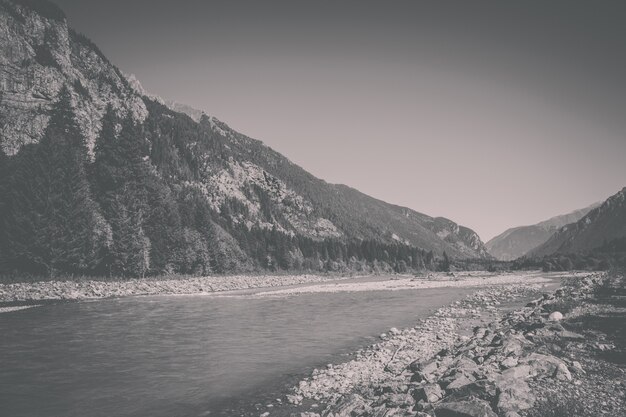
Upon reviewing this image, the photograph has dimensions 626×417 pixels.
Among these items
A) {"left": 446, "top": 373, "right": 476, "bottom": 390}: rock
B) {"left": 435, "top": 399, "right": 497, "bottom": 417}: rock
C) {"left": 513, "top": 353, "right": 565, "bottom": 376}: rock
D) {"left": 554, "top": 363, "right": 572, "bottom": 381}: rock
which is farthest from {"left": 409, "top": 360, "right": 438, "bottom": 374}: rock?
{"left": 435, "top": 399, "right": 497, "bottom": 417}: rock

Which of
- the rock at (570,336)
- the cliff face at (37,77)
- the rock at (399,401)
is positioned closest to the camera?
the rock at (399,401)

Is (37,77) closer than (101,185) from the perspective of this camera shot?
No

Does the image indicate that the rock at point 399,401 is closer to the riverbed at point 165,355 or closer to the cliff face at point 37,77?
the riverbed at point 165,355

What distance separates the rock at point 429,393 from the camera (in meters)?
8.59

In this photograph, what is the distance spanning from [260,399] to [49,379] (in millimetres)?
7979

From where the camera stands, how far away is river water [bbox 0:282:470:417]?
1098 cm

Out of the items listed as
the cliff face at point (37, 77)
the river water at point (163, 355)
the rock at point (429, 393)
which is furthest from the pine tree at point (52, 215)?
the rock at point (429, 393)

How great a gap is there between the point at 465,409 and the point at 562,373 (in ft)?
12.1

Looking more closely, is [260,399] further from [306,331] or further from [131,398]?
[306,331]

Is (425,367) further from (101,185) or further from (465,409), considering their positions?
(101,185)

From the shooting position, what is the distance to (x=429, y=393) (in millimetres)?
8727

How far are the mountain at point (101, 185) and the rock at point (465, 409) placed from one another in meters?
48.6

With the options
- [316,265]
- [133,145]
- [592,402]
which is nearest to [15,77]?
[133,145]

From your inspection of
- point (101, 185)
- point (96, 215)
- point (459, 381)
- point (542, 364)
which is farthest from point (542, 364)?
point (101, 185)
